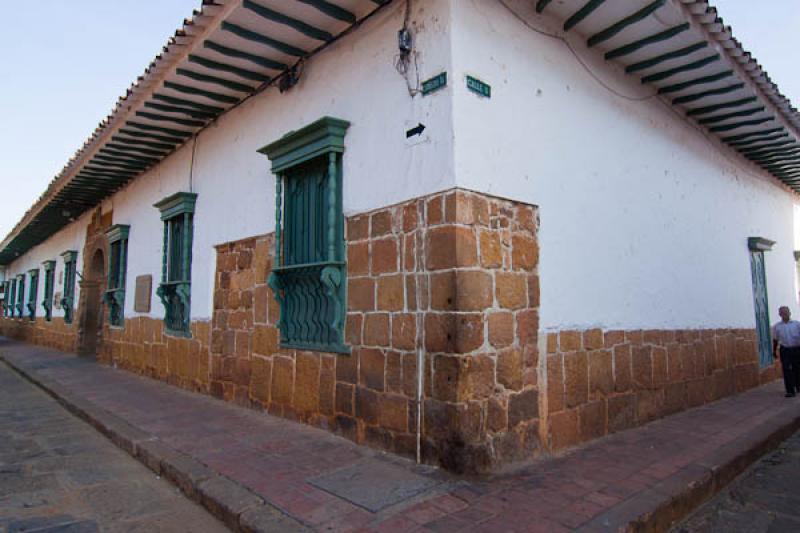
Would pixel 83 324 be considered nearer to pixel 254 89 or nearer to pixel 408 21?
pixel 254 89

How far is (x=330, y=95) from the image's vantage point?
452 cm

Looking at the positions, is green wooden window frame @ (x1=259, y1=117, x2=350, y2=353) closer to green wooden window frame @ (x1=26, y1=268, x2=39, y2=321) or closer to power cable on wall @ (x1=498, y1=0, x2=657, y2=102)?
power cable on wall @ (x1=498, y1=0, x2=657, y2=102)

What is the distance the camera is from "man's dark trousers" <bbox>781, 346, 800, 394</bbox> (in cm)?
648

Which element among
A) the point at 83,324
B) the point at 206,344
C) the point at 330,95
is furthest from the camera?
the point at 83,324

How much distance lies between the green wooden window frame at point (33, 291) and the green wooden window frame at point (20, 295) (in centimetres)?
133

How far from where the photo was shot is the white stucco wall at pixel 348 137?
3.54 meters

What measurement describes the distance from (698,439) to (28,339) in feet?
64.6

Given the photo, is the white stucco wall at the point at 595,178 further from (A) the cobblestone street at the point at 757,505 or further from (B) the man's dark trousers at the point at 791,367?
(A) the cobblestone street at the point at 757,505

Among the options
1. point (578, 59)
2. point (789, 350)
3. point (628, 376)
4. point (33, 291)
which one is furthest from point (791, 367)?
point (33, 291)

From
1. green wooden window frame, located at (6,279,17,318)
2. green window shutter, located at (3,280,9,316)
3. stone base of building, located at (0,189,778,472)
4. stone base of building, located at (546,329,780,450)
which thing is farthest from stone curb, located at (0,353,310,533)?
green window shutter, located at (3,280,9,316)

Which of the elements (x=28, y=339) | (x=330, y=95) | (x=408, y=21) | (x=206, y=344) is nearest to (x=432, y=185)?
(x=408, y=21)

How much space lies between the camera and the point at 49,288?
14945 millimetres

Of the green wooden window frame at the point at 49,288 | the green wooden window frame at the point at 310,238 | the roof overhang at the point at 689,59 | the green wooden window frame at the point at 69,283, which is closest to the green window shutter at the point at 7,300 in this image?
the green wooden window frame at the point at 49,288

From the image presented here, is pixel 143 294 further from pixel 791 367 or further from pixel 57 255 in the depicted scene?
pixel 791 367
